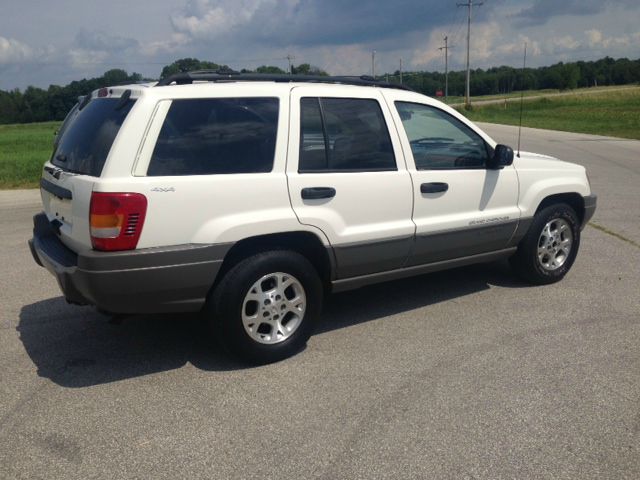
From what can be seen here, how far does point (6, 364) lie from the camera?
4172 mm

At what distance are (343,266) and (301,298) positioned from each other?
1.29ft

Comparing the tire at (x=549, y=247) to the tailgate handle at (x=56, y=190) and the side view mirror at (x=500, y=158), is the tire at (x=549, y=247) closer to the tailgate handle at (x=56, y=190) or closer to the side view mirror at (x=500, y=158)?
the side view mirror at (x=500, y=158)

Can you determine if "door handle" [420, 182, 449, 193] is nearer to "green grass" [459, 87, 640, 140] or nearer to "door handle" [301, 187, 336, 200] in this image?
"door handle" [301, 187, 336, 200]

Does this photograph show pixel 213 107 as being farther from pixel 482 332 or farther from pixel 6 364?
pixel 482 332

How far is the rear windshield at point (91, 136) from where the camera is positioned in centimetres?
371

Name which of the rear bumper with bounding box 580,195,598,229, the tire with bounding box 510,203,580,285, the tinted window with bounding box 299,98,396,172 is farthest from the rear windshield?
the rear bumper with bounding box 580,195,598,229

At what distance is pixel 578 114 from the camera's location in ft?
142

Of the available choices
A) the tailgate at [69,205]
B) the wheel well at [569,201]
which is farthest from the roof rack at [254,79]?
the wheel well at [569,201]

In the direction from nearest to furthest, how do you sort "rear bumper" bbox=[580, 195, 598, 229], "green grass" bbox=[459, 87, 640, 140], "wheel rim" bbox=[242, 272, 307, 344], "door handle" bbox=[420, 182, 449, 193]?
"wheel rim" bbox=[242, 272, 307, 344]
"door handle" bbox=[420, 182, 449, 193]
"rear bumper" bbox=[580, 195, 598, 229]
"green grass" bbox=[459, 87, 640, 140]

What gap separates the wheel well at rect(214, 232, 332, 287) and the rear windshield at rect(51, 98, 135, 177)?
38.0 inches

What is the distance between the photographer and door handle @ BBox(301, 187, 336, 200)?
4074 millimetres

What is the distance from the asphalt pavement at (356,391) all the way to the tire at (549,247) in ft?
0.51

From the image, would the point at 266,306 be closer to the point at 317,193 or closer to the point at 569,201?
the point at 317,193

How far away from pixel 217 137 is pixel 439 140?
78.7 inches
